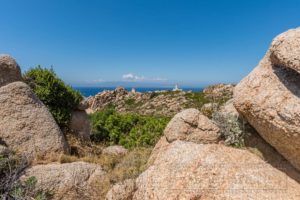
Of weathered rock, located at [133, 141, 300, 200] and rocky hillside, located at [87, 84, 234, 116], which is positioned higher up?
weathered rock, located at [133, 141, 300, 200]

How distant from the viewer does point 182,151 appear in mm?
6668

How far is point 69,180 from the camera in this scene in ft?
24.2

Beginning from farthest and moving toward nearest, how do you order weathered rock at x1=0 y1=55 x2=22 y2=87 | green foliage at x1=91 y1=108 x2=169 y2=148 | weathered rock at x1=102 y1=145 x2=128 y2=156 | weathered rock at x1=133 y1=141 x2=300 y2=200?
green foliage at x1=91 y1=108 x2=169 y2=148 < weathered rock at x1=102 y1=145 x2=128 y2=156 < weathered rock at x1=0 y1=55 x2=22 y2=87 < weathered rock at x1=133 y1=141 x2=300 y2=200

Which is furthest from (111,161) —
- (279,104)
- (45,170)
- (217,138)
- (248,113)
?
(279,104)

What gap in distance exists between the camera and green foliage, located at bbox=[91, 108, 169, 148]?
42.4 feet

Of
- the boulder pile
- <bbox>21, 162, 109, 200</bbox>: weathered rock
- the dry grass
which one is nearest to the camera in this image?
<bbox>21, 162, 109, 200</bbox>: weathered rock

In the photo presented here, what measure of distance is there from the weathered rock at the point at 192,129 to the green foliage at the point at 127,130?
4.10 metres

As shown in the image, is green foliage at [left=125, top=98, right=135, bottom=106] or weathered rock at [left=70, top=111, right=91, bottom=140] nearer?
weathered rock at [left=70, top=111, right=91, bottom=140]

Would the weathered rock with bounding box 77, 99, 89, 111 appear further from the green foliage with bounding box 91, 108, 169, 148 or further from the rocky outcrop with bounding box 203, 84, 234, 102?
the rocky outcrop with bounding box 203, 84, 234, 102

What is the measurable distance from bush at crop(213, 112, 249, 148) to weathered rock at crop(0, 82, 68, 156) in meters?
5.42

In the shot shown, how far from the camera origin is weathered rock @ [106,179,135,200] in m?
6.50

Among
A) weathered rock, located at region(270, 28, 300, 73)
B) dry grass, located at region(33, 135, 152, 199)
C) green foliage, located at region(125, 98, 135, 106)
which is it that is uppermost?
weathered rock, located at region(270, 28, 300, 73)

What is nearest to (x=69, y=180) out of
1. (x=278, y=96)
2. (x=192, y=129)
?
(x=192, y=129)

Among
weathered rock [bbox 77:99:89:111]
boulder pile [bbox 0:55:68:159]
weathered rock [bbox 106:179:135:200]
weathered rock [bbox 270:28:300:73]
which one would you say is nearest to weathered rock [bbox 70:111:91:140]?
weathered rock [bbox 77:99:89:111]
